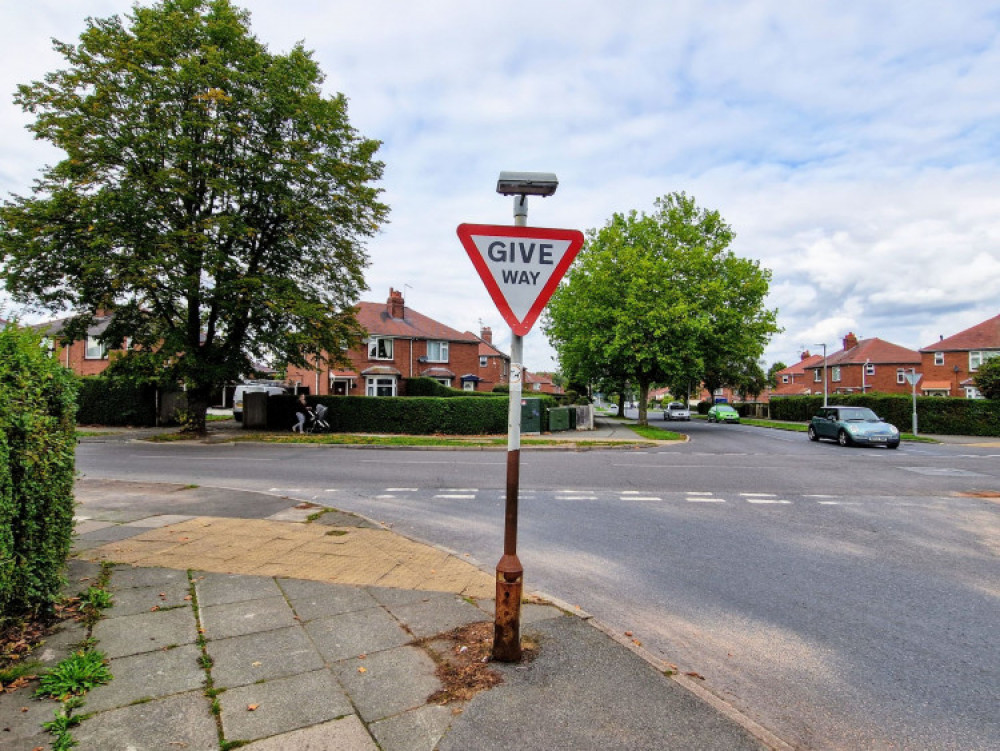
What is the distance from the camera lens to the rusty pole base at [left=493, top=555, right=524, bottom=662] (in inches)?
136

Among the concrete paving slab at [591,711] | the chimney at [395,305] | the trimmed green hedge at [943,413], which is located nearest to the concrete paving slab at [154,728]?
the concrete paving slab at [591,711]

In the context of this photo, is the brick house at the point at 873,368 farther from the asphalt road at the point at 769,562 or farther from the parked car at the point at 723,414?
the asphalt road at the point at 769,562

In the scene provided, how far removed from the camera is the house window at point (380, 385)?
4312 centimetres

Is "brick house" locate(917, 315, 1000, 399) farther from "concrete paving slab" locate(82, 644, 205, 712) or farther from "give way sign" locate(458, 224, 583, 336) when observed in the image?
"concrete paving slab" locate(82, 644, 205, 712)

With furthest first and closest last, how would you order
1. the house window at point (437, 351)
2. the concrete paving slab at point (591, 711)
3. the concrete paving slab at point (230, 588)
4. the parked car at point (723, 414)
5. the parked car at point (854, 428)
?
1. the parked car at point (723, 414)
2. the house window at point (437, 351)
3. the parked car at point (854, 428)
4. the concrete paving slab at point (230, 588)
5. the concrete paving slab at point (591, 711)

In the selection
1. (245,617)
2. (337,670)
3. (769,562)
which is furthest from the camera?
(769,562)

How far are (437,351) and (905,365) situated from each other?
52.3 meters

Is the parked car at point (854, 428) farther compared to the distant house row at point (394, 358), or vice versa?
the distant house row at point (394, 358)

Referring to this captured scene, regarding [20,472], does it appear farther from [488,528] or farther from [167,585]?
[488,528]

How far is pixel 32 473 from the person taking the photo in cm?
377

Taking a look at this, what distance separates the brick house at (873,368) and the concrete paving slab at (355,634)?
224 feet

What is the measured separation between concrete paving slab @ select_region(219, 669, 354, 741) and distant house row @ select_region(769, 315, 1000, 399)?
47.9 meters

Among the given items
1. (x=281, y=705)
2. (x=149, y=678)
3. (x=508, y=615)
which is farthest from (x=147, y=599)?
(x=508, y=615)

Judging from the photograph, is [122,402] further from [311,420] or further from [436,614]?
[436,614]
